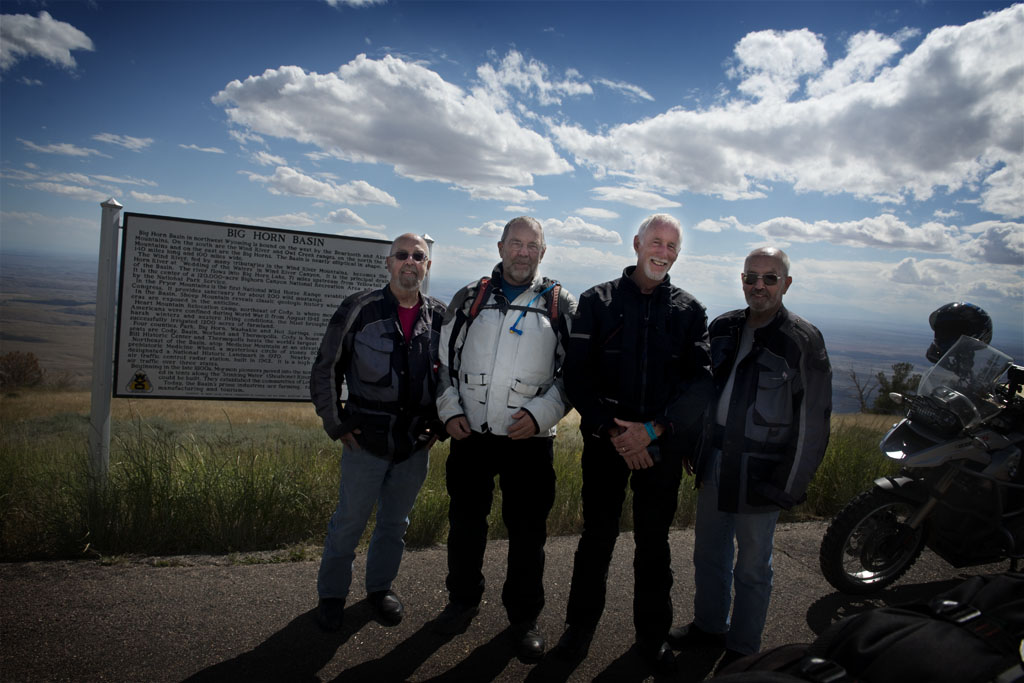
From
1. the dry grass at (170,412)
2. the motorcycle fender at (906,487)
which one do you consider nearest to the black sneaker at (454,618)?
the motorcycle fender at (906,487)

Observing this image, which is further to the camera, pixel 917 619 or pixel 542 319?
pixel 542 319

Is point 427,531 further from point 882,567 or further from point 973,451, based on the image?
point 973,451

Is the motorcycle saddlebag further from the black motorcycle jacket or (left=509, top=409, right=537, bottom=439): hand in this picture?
(left=509, top=409, right=537, bottom=439): hand

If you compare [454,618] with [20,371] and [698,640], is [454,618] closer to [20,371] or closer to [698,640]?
[698,640]

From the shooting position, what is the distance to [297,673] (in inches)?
111

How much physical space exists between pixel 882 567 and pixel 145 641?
4541 millimetres

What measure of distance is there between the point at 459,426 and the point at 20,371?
29340mm

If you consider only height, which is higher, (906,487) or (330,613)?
(906,487)

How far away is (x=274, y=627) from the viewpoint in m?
3.19

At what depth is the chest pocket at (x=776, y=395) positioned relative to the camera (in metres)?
3.06

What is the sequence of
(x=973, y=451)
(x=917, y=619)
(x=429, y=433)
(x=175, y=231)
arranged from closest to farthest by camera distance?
(x=917, y=619), (x=429, y=433), (x=973, y=451), (x=175, y=231)

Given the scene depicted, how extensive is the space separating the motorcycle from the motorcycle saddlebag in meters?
2.59

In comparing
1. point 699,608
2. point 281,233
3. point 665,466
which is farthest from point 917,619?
point 281,233

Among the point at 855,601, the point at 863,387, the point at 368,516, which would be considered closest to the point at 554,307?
the point at 368,516
